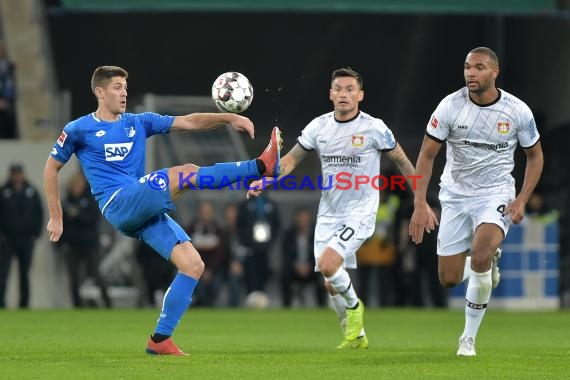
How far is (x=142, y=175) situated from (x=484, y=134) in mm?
2697

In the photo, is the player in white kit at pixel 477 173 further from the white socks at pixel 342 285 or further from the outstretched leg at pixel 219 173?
the outstretched leg at pixel 219 173

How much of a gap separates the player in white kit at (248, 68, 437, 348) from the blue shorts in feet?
6.15

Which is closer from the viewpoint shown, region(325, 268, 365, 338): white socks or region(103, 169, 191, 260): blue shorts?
region(103, 169, 191, 260): blue shorts

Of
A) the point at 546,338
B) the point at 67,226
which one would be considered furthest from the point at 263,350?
the point at 67,226

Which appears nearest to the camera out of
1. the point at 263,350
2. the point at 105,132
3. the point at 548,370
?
the point at 548,370

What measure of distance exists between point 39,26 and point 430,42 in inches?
284

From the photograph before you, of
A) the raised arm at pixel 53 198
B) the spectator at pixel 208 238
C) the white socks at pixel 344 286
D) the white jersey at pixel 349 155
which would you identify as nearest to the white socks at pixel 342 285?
the white socks at pixel 344 286

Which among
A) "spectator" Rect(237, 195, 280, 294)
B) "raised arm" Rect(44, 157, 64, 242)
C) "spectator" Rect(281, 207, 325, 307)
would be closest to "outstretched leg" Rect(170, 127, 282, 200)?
"raised arm" Rect(44, 157, 64, 242)

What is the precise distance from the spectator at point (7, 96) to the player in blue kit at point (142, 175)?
10.7 m

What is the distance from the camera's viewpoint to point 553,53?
78.7 feet

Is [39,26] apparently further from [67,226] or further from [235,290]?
[235,290]

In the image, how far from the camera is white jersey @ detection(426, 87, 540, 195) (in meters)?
10.3

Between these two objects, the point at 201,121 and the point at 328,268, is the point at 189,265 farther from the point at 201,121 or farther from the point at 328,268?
the point at 328,268

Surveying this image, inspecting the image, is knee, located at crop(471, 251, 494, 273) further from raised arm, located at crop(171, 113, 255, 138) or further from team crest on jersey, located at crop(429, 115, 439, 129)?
raised arm, located at crop(171, 113, 255, 138)
